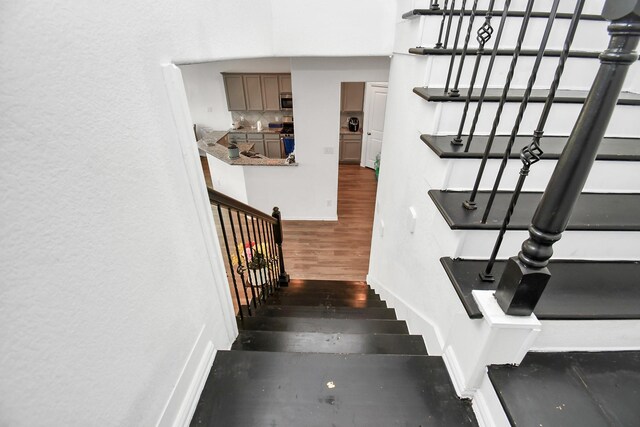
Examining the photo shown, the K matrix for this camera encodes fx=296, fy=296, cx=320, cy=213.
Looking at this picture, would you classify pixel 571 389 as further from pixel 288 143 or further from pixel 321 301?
pixel 288 143

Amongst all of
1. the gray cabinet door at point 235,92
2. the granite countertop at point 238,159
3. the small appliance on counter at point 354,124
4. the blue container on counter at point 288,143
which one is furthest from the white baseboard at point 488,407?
the gray cabinet door at point 235,92

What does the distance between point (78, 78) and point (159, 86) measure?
0.97ft

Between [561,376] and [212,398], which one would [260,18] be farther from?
[561,376]

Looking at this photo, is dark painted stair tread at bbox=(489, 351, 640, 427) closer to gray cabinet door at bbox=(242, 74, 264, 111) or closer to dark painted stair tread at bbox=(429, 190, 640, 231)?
dark painted stair tread at bbox=(429, 190, 640, 231)

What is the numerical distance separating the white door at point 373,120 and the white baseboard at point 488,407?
6.21 metres

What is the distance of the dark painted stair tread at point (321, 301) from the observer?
114 inches

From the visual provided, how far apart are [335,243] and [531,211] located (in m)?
3.66

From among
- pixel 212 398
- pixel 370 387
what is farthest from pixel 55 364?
pixel 370 387

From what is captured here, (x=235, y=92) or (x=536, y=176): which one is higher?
(x=536, y=176)

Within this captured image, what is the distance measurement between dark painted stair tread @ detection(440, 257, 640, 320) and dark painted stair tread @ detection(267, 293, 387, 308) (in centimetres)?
181

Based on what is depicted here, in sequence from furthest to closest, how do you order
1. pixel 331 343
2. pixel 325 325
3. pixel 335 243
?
pixel 335 243, pixel 325 325, pixel 331 343

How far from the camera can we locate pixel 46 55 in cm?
52

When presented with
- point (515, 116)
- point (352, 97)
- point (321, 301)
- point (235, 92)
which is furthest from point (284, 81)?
point (515, 116)

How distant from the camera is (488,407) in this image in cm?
99
